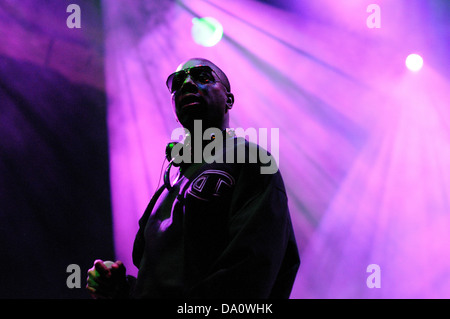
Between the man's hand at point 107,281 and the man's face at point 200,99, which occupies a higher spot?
the man's face at point 200,99

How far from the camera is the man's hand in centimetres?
120

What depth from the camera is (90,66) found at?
11.0 feet

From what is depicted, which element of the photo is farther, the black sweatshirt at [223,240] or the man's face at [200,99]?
the man's face at [200,99]

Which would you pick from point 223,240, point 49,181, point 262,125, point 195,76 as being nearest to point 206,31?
point 262,125

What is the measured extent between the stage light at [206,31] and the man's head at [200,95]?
2.13 meters

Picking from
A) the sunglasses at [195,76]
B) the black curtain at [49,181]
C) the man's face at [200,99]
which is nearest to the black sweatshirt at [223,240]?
the man's face at [200,99]

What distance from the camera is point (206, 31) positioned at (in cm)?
385

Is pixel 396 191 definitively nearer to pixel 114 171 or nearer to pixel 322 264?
pixel 322 264

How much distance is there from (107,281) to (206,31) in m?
3.10

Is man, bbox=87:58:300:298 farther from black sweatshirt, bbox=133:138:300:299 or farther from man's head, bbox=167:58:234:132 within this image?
man's head, bbox=167:58:234:132

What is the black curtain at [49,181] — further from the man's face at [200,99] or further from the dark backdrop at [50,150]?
the man's face at [200,99]

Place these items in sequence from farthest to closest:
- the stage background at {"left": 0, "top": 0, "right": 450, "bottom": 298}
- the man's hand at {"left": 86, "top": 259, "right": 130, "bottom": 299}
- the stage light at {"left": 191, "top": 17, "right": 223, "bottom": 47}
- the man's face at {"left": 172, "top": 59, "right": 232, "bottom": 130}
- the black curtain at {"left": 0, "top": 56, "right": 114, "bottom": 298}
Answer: the stage light at {"left": 191, "top": 17, "right": 223, "bottom": 47}
the stage background at {"left": 0, "top": 0, "right": 450, "bottom": 298}
the black curtain at {"left": 0, "top": 56, "right": 114, "bottom": 298}
the man's face at {"left": 172, "top": 59, "right": 232, "bottom": 130}
the man's hand at {"left": 86, "top": 259, "right": 130, "bottom": 299}

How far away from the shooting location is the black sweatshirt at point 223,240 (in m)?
1.00

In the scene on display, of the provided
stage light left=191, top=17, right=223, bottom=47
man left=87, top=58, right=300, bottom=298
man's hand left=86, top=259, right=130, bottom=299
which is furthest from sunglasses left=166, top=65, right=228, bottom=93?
stage light left=191, top=17, right=223, bottom=47
